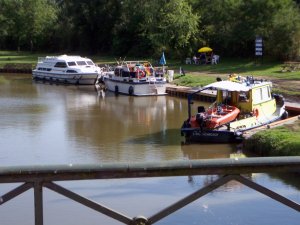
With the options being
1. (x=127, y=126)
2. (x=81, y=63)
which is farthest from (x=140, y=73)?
(x=127, y=126)

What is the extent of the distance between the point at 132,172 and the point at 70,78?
48.6m

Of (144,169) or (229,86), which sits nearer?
(144,169)

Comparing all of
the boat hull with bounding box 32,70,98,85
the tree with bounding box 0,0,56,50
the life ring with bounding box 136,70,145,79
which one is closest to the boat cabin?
the life ring with bounding box 136,70,145,79

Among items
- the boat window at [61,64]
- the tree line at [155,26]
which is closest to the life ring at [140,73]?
the tree line at [155,26]

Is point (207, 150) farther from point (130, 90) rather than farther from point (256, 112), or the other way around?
point (130, 90)

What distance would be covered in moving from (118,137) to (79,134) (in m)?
1.87

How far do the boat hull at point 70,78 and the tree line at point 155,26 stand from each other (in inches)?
336

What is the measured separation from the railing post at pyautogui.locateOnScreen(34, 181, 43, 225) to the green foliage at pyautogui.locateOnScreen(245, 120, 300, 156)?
46.8 feet

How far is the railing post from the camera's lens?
3.58m

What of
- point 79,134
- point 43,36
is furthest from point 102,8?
point 79,134

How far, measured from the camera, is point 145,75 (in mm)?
40875

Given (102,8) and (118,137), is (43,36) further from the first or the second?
(118,137)

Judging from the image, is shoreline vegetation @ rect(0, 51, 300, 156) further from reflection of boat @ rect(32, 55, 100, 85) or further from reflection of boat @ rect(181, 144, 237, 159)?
reflection of boat @ rect(32, 55, 100, 85)

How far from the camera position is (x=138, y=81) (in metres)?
40.2
